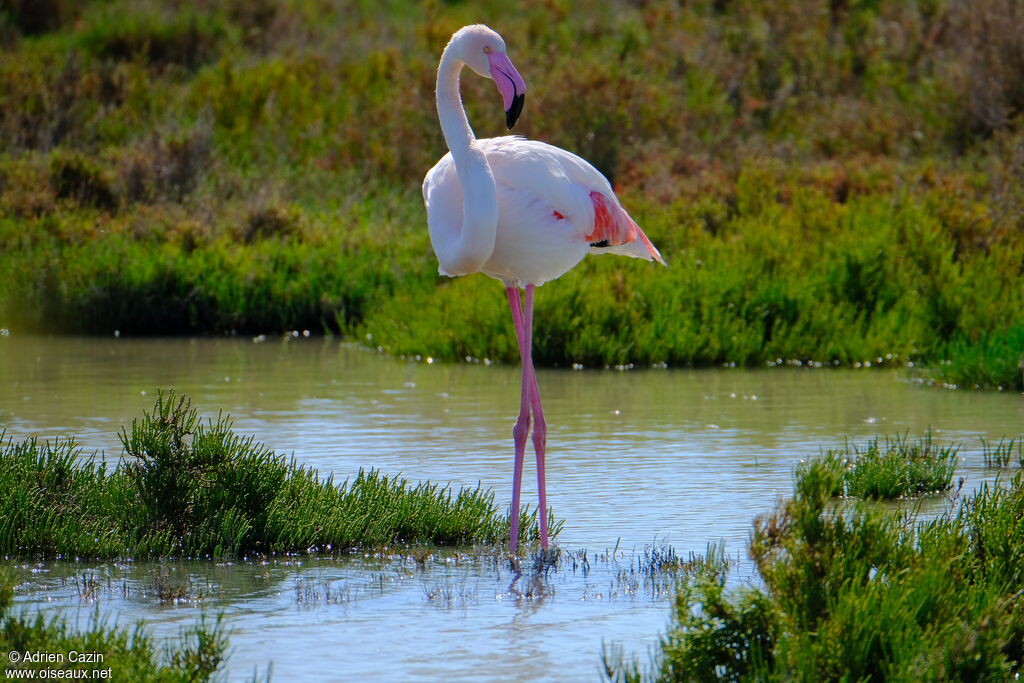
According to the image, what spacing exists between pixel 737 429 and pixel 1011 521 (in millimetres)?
3702

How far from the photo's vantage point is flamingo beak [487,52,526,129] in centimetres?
661

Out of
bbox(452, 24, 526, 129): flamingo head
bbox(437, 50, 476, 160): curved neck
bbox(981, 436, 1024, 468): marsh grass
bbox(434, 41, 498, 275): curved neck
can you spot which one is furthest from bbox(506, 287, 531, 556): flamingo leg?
bbox(981, 436, 1024, 468): marsh grass

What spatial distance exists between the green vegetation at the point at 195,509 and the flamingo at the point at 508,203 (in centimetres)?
48

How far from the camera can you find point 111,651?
4.33 metres

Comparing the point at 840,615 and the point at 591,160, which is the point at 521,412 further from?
the point at 591,160

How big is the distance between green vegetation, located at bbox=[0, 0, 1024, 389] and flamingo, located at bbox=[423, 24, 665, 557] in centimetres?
422

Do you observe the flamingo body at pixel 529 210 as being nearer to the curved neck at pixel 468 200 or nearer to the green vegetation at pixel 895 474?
the curved neck at pixel 468 200

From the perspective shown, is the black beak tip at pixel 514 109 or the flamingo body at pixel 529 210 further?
the flamingo body at pixel 529 210

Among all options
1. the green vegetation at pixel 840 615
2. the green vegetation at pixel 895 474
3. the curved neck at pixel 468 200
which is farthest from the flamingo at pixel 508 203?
the green vegetation at pixel 840 615

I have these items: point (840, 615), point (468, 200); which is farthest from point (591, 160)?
point (840, 615)

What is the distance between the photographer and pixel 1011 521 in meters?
5.20

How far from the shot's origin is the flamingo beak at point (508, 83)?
6.61m

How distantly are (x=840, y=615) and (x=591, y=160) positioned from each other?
42.1 ft

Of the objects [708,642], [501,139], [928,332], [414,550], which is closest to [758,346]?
[928,332]
